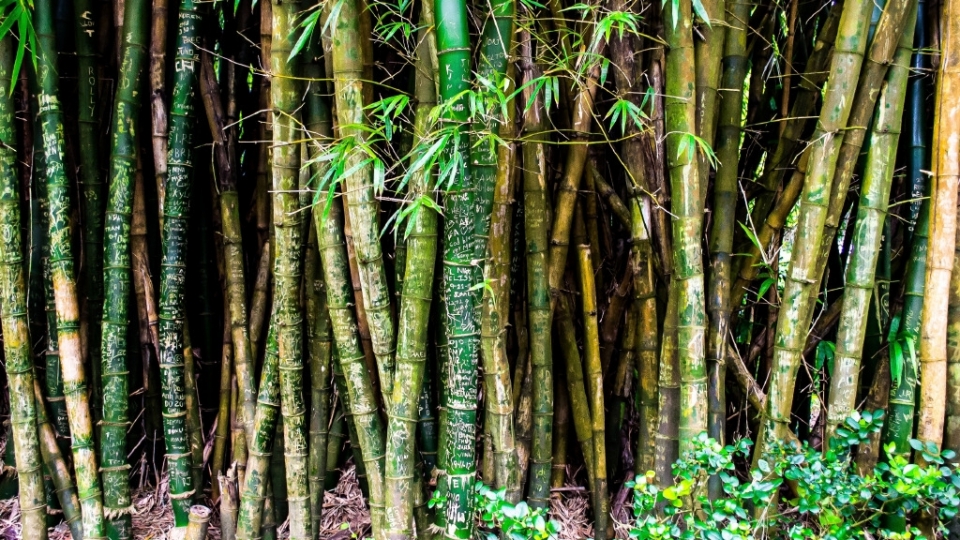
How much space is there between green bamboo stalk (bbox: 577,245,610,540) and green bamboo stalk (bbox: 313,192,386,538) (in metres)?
0.69

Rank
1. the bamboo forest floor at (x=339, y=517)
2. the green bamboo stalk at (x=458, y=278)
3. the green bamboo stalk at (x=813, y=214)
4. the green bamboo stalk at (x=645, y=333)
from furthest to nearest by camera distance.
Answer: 1. the bamboo forest floor at (x=339, y=517)
2. the green bamboo stalk at (x=645, y=333)
3. the green bamboo stalk at (x=813, y=214)
4. the green bamboo stalk at (x=458, y=278)

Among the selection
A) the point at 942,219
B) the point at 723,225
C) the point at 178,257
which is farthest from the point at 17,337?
the point at 942,219

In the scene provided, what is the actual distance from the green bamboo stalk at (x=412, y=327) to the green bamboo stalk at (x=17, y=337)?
4.06ft

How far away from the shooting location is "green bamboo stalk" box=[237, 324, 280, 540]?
2.04 metres

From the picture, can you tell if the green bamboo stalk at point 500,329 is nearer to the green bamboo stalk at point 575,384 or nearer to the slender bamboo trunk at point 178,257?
the green bamboo stalk at point 575,384

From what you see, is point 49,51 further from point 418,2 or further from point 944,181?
point 944,181

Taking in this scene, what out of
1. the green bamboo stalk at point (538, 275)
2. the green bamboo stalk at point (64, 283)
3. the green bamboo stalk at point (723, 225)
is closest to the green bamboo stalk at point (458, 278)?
the green bamboo stalk at point (538, 275)

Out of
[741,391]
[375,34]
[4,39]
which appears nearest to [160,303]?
[4,39]

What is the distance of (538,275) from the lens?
1980mm

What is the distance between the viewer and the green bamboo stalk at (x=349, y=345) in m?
1.82

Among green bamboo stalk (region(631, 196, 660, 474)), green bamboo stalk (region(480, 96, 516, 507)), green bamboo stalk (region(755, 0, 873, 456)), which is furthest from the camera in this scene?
green bamboo stalk (region(631, 196, 660, 474))

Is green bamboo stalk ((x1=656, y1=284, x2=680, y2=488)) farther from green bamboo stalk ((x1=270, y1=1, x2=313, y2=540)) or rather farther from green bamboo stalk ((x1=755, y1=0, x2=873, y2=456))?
green bamboo stalk ((x1=270, y1=1, x2=313, y2=540))

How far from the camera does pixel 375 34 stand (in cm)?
192

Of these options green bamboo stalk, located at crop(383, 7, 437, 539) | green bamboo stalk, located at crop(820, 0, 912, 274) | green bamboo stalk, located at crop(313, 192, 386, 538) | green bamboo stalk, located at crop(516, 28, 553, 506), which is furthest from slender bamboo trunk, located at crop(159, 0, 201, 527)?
green bamboo stalk, located at crop(820, 0, 912, 274)
